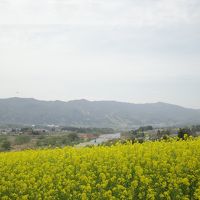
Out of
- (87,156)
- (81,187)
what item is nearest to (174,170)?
(81,187)

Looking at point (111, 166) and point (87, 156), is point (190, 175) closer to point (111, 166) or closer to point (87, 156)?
point (111, 166)

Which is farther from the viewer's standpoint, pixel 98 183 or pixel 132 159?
pixel 132 159

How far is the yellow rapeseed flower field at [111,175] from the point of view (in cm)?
1073

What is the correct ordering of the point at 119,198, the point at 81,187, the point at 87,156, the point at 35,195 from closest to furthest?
1. the point at 119,198
2. the point at 81,187
3. the point at 35,195
4. the point at 87,156

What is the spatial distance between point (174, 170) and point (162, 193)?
0.85 meters

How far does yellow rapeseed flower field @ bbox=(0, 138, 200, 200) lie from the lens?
10.7m

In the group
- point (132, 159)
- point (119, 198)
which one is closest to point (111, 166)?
point (132, 159)

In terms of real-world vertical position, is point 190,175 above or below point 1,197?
above

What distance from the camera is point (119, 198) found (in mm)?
10406

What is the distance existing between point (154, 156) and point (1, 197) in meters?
4.36

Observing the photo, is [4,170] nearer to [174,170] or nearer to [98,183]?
Answer: [98,183]

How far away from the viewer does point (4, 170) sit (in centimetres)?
1454

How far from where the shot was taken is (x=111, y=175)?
1225cm

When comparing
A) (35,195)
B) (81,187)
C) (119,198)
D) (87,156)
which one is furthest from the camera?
(87,156)
